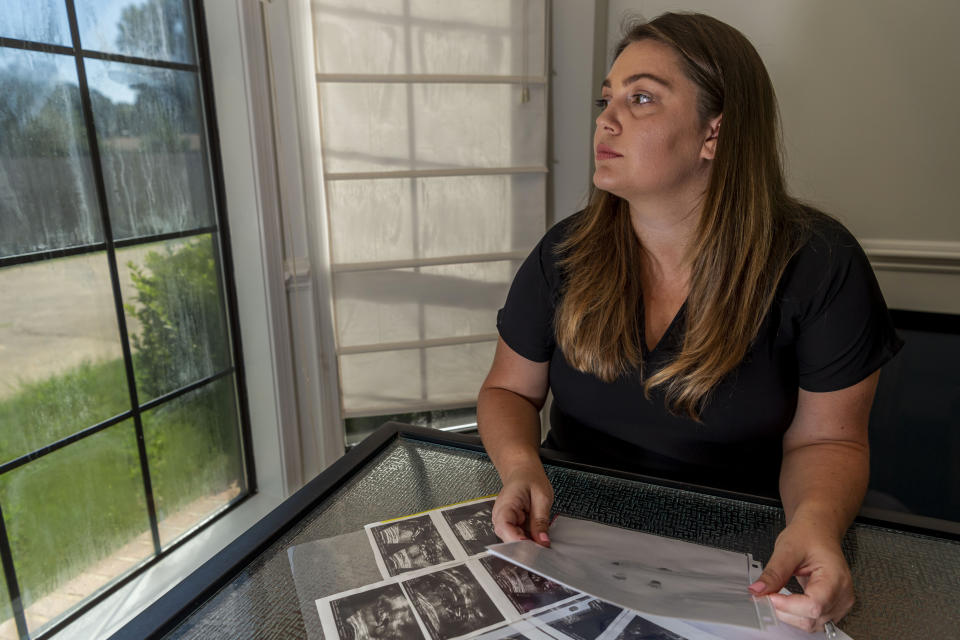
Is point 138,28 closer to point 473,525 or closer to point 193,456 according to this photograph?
point 193,456

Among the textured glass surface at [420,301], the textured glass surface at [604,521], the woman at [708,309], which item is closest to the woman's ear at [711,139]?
the woman at [708,309]

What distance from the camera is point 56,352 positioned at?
4.45 ft

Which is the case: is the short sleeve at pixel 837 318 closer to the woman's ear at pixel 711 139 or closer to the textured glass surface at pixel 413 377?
the woman's ear at pixel 711 139

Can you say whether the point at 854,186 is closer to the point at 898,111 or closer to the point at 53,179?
the point at 898,111

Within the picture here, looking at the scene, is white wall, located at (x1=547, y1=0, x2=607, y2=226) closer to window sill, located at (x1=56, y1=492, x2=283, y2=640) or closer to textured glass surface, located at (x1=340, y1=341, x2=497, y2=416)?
textured glass surface, located at (x1=340, y1=341, x2=497, y2=416)

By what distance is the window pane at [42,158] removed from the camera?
121 cm

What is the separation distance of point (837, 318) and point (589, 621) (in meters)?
0.66

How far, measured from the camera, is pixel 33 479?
1331 millimetres

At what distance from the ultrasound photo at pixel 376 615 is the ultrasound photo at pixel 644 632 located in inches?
7.6

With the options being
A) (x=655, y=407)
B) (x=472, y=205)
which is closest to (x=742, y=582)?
(x=655, y=407)

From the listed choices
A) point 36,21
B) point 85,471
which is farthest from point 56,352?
point 36,21

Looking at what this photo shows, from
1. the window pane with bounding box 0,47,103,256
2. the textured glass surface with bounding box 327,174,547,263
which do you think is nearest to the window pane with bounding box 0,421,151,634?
the window pane with bounding box 0,47,103,256

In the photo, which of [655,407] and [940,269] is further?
[940,269]

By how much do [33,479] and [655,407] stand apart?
4.03ft
